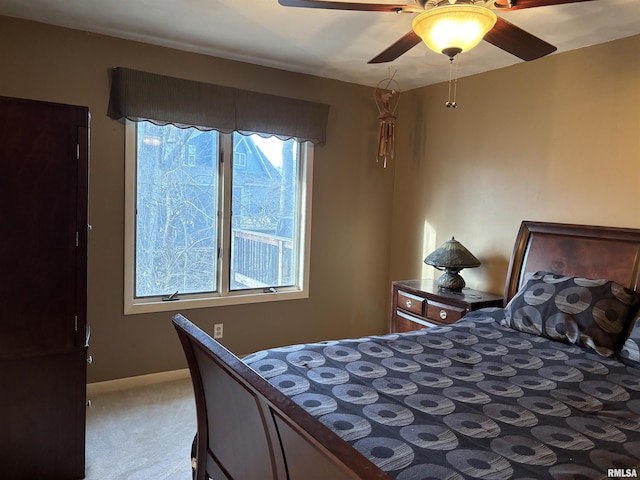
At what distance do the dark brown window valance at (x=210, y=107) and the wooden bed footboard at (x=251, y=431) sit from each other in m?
1.89

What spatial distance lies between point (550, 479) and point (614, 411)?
0.64 metres

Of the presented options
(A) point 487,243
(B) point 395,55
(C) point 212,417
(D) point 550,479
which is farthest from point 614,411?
(A) point 487,243

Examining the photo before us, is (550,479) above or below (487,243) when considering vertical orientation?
below

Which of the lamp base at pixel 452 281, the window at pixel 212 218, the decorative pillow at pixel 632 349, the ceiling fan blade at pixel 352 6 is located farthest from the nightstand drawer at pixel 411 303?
the ceiling fan blade at pixel 352 6

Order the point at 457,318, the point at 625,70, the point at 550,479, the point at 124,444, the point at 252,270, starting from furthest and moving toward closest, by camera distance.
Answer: the point at 252,270 < the point at 457,318 < the point at 625,70 < the point at 124,444 < the point at 550,479

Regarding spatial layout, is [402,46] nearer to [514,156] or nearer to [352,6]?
Answer: [352,6]

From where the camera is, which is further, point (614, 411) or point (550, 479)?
point (614, 411)

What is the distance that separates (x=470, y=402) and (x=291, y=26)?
2336 mm

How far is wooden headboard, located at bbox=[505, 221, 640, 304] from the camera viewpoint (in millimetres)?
2703

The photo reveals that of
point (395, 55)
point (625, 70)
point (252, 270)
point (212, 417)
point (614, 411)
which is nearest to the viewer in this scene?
point (614, 411)

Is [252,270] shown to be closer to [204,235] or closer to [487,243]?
[204,235]

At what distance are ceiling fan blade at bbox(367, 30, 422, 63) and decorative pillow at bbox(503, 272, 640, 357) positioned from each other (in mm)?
1539

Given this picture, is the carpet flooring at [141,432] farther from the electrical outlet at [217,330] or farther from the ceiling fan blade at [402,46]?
the ceiling fan blade at [402,46]

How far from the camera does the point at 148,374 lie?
345cm
